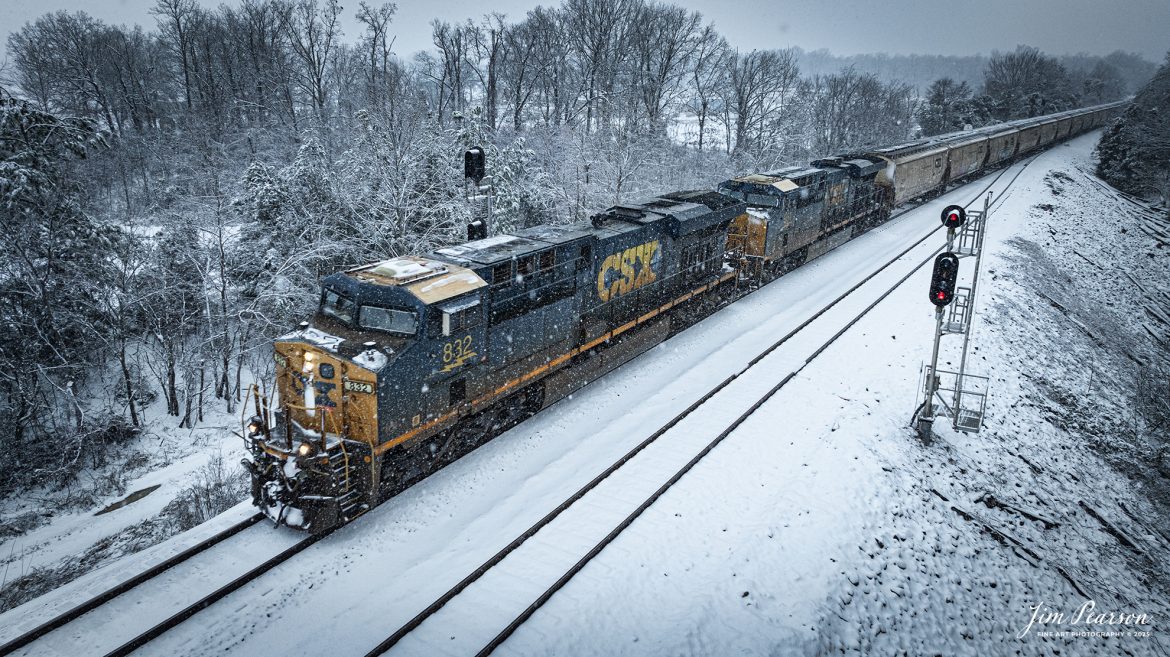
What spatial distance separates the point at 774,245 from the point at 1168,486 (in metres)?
12.2

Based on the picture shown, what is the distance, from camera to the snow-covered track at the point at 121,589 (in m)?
7.81

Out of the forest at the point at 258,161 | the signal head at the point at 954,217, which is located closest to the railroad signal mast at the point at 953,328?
the signal head at the point at 954,217

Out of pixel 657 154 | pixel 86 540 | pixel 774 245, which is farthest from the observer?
pixel 657 154

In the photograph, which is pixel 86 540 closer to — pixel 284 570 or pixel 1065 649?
pixel 284 570

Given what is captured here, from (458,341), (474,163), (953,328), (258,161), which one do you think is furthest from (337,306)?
(258,161)

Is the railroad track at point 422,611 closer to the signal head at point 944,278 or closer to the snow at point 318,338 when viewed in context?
the snow at point 318,338

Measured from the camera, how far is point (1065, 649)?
911cm

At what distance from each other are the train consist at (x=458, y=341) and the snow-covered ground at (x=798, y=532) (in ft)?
2.54

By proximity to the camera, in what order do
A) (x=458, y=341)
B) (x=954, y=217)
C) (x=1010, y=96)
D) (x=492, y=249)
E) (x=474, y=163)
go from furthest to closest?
(x=1010, y=96)
(x=474, y=163)
(x=492, y=249)
(x=954, y=217)
(x=458, y=341)

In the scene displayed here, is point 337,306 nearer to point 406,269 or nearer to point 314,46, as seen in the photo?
point 406,269

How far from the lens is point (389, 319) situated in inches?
402

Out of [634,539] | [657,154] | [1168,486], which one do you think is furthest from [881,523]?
[657,154]

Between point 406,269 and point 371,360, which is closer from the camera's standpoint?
point 371,360

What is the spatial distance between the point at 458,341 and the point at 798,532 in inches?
262
